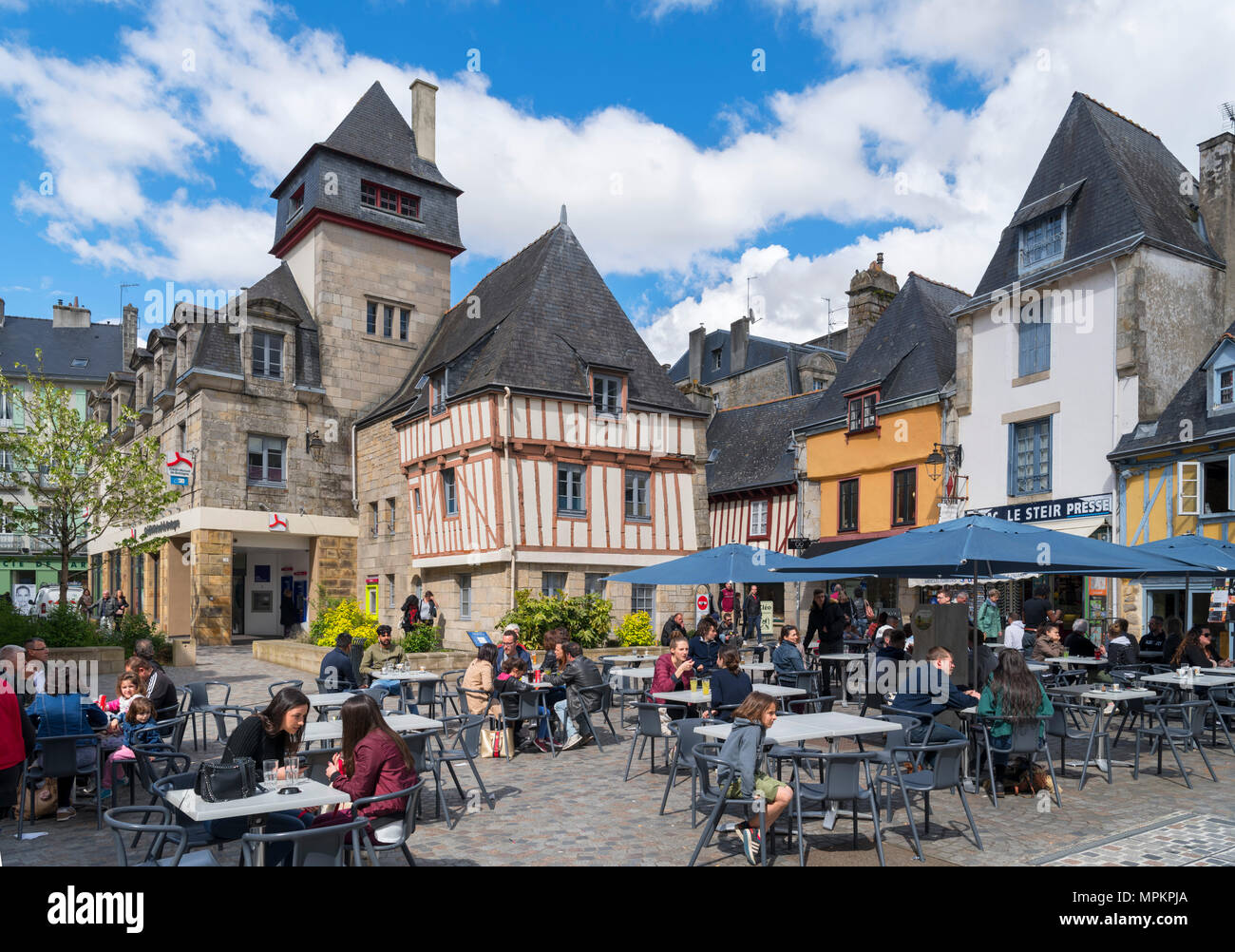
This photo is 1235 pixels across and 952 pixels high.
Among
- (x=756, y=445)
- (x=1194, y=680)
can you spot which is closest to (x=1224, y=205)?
(x=1194, y=680)

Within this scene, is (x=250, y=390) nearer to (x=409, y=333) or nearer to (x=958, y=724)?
(x=409, y=333)

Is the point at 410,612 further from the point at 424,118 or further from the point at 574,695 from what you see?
the point at 424,118

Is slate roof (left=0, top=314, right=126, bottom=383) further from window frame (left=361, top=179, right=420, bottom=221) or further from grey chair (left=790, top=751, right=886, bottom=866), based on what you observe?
grey chair (left=790, top=751, right=886, bottom=866)

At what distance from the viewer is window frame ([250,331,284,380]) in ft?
75.6

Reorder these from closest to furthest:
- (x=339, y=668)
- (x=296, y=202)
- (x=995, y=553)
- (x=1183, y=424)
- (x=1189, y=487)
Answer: (x=995, y=553) → (x=339, y=668) → (x=1189, y=487) → (x=1183, y=424) → (x=296, y=202)

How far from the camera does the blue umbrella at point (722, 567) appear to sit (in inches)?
446

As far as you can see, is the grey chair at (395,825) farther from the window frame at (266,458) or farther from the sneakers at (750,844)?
the window frame at (266,458)

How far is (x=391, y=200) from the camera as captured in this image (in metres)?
25.7

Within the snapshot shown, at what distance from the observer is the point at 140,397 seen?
29.4 meters

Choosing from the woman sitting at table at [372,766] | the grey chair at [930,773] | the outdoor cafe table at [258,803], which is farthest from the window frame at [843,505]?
the outdoor cafe table at [258,803]

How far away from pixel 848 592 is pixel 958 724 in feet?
54.2

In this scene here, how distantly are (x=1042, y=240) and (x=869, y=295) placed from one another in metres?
7.53

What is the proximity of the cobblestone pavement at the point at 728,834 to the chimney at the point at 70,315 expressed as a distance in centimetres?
4679
